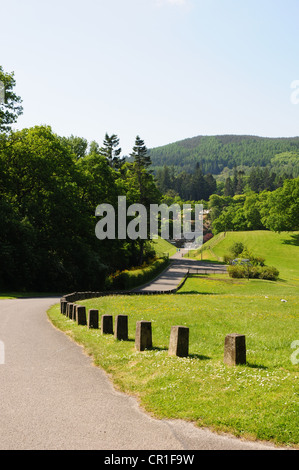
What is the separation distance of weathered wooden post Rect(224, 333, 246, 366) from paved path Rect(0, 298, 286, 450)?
8.19ft

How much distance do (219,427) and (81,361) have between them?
5088mm

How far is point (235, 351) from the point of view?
27.8 ft

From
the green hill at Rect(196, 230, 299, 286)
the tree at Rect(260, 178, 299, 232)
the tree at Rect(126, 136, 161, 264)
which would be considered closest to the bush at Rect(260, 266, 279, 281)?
the green hill at Rect(196, 230, 299, 286)

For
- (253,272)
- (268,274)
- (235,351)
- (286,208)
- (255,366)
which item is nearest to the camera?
(235,351)

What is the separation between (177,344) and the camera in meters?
9.29

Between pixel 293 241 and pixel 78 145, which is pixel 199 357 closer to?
pixel 78 145

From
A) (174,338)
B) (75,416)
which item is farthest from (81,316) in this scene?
(75,416)

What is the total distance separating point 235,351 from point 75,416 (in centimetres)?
375

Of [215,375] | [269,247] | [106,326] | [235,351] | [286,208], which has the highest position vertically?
[286,208]

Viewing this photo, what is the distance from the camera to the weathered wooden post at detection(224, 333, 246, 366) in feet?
27.8

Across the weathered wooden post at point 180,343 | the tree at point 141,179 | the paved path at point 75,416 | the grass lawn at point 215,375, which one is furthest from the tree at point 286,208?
the paved path at point 75,416

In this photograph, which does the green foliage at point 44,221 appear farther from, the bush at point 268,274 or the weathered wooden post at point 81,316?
the bush at point 268,274

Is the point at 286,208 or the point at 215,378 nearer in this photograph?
the point at 215,378
